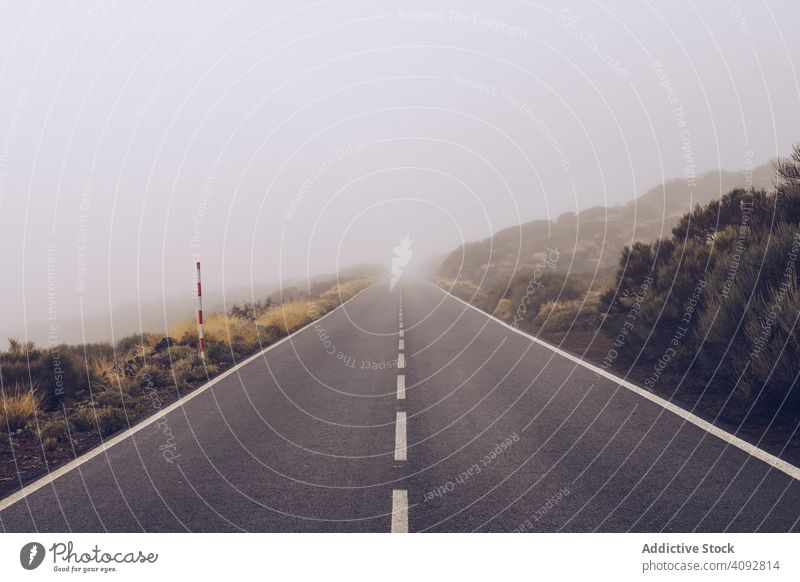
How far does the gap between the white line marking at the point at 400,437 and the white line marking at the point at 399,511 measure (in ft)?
3.11

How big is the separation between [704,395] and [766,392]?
40.1 inches

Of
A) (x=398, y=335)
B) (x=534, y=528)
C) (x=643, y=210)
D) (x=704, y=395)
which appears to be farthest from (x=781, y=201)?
(x=643, y=210)

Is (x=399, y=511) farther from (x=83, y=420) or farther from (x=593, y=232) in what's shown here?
(x=593, y=232)

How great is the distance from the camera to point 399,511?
4.43 m

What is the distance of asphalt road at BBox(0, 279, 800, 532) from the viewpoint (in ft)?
14.1

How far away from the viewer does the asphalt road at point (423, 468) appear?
430 centimetres

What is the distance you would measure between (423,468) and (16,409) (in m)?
6.12

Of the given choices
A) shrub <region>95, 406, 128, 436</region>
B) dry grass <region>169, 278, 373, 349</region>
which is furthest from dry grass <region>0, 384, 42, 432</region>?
dry grass <region>169, 278, 373, 349</region>

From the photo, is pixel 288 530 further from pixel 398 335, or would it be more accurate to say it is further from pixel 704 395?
pixel 398 335

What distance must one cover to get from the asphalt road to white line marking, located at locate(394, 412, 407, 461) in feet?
0.08

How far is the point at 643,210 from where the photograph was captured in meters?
58.9

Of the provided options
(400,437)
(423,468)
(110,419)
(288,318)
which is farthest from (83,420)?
(288,318)

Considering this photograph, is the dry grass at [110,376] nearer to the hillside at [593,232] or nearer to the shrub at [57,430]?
the shrub at [57,430]

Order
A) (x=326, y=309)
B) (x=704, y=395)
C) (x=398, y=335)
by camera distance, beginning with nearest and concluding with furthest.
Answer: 1. (x=704, y=395)
2. (x=398, y=335)
3. (x=326, y=309)
